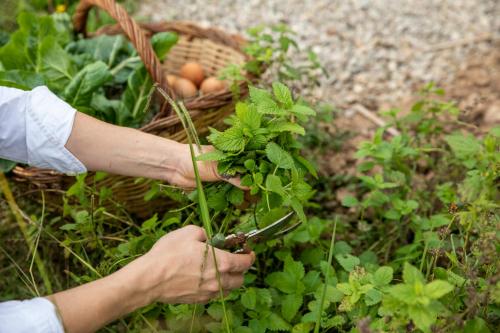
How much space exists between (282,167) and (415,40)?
2.07 metres

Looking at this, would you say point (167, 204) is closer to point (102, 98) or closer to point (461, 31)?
point (102, 98)

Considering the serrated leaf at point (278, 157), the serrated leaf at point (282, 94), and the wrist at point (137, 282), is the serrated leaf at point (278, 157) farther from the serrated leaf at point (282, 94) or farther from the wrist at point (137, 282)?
the wrist at point (137, 282)

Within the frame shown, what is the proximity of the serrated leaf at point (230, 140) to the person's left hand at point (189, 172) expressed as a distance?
103mm

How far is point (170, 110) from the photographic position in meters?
1.81

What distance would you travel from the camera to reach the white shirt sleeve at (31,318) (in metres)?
1.04

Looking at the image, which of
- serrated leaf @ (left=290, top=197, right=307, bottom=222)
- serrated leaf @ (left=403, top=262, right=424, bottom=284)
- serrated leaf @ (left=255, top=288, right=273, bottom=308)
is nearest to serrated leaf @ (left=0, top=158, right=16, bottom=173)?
serrated leaf @ (left=255, top=288, right=273, bottom=308)

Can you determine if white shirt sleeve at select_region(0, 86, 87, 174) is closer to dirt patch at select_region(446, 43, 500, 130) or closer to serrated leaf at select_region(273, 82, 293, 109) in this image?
serrated leaf at select_region(273, 82, 293, 109)

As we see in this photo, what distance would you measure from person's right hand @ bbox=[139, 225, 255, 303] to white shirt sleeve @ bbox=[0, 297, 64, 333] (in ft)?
0.64

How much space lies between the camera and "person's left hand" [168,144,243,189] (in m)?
1.32

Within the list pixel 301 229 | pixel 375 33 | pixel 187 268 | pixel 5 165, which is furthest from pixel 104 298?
pixel 375 33

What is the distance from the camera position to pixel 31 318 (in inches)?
41.3

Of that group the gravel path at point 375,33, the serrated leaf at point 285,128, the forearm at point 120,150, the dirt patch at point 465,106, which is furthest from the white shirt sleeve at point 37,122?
the gravel path at point 375,33

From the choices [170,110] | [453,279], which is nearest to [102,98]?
[170,110]

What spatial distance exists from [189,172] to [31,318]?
1.60 feet
